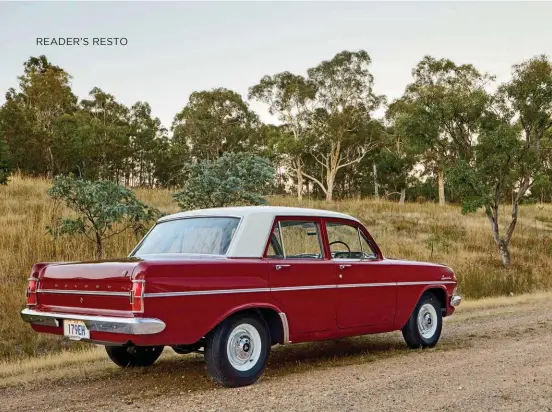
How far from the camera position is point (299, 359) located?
7.84 meters

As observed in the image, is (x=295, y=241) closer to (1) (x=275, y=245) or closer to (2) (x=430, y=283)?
(1) (x=275, y=245)

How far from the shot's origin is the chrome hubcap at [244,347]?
602 centimetres

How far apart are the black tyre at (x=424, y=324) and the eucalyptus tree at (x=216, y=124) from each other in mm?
42861

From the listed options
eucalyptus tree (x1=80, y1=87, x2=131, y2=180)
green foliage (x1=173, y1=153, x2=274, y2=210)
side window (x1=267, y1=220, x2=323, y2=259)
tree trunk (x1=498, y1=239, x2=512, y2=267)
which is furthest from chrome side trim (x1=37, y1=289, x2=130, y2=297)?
eucalyptus tree (x1=80, y1=87, x2=131, y2=180)

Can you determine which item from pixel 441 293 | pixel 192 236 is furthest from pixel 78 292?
pixel 441 293

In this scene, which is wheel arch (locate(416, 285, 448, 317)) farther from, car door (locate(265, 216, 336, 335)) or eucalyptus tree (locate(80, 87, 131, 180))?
eucalyptus tree (locate(80, 87, 131, 180))

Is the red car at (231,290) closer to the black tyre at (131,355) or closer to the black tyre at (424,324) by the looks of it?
the black tyre at (131,355)

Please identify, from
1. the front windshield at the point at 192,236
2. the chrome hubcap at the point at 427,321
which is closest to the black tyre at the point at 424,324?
the chrome hubcap at the point at 427,321

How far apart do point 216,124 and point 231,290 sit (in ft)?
154

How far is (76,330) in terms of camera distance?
5836 millimetres

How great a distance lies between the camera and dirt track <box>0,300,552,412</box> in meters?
5.29

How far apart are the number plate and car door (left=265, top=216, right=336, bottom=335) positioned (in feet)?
5.77

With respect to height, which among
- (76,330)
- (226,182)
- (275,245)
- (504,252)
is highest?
(226,182)

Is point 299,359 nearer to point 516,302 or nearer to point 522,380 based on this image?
point 522,380
